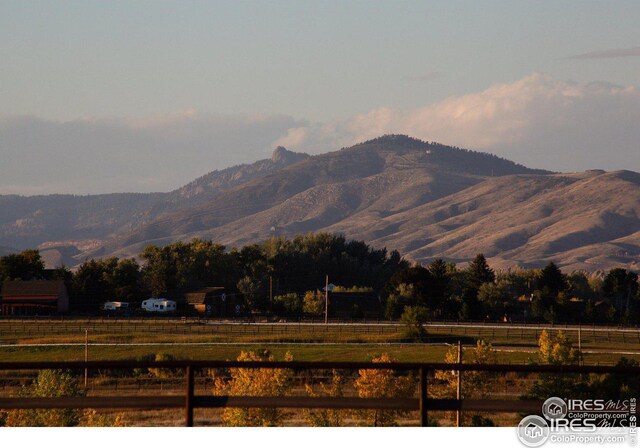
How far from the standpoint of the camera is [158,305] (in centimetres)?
14525

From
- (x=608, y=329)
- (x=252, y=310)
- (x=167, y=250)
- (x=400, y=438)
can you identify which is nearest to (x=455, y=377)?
(x=400, y=438)

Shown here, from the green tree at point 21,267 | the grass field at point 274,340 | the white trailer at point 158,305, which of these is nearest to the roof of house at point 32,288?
the green tree at point 21,267

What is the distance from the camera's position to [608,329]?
109438mm

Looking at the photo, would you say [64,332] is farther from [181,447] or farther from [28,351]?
[181,447]

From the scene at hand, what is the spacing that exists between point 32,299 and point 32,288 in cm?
175

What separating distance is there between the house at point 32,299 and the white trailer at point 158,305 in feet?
37.0

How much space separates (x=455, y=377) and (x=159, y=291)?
11366cm

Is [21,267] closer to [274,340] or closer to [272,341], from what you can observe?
[274,340]

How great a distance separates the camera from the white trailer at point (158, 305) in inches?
5645

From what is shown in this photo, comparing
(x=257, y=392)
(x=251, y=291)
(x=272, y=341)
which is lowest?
(x=272, y=341)

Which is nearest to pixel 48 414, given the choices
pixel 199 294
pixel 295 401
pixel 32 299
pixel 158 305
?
pixel 295 401

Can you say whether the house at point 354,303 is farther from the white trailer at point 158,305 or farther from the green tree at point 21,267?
the green tree at point 21,267

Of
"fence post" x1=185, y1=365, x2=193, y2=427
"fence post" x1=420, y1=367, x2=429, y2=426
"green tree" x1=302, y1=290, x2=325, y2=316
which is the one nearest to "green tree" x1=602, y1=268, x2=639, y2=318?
"green tree" x1=302, y1=290, x2=325, y2=316

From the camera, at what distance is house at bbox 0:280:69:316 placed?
13750cm
